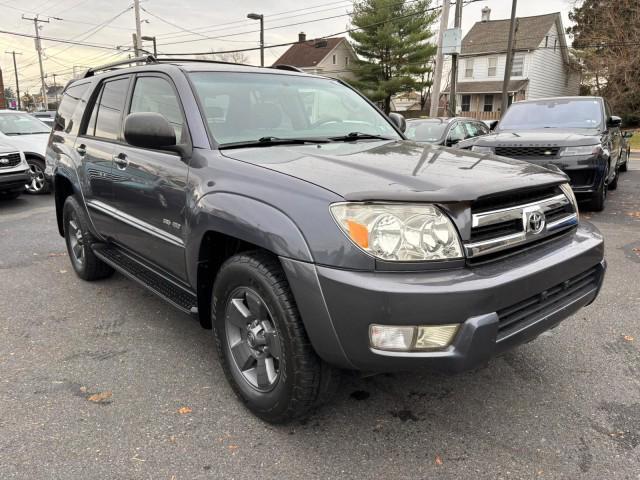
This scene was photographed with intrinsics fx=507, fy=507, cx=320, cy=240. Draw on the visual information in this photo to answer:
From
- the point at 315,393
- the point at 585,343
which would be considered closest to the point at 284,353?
the point at 315,393

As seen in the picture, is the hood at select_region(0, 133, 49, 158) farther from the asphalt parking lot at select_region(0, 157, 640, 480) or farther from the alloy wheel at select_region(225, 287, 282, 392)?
the alloy wheel at select_region(225, 287, 282, 392)

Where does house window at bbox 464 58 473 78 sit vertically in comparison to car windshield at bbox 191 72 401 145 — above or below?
above

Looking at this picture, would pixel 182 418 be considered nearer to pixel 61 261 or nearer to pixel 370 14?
pixel 61 261

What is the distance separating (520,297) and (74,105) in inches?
168

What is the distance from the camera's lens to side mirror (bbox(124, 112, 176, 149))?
2.75 meters

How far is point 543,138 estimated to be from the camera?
7.29 m

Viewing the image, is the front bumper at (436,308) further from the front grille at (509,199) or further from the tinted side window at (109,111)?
the tinted side window at (109,111)

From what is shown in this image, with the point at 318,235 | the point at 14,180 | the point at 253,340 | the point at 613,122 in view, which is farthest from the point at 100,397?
the point at 613,122

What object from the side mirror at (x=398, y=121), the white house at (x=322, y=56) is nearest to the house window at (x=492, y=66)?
the white house at (x=322, y=56)

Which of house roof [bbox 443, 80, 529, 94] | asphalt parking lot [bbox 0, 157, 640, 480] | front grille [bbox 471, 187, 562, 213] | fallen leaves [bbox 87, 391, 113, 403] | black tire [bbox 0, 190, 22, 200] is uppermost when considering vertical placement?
house roof [bbox 443, 80, 529, 94]

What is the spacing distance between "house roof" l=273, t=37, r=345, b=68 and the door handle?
4261cm

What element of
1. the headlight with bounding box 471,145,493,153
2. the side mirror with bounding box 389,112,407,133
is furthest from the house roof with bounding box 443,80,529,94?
the side mirror with bounding box 389,112,407,133

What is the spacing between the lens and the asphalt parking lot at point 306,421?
2275mm

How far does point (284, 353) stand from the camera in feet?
7.48
